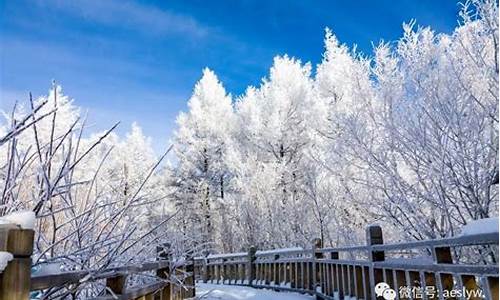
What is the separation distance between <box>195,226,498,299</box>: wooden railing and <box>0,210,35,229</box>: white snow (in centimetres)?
216

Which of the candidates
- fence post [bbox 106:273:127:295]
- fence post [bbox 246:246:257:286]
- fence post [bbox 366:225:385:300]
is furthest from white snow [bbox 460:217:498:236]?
fence post [bbox 246:246:257:286]

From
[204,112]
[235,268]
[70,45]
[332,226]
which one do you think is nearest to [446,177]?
[70,45]

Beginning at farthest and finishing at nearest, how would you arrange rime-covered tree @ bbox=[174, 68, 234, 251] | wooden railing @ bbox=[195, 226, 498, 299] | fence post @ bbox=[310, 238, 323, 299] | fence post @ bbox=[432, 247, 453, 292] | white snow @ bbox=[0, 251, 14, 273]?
rime-covered tree @ bbox=[174, 68, 234, 251]
fence post @ bbox=[310, 238, 323, 299]
fence post @ bbox=[432, 247, 453, 292]
wooden railing @ bbox=[195, 226, 498, 299]
white snow @ bbox=[0, 251, 14, 273]

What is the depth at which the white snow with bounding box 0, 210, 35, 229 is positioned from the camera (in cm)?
139

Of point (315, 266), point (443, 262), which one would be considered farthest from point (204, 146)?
point (443, 262)

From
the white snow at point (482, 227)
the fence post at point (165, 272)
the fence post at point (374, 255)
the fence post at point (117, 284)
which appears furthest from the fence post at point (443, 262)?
the fence post at point (165, 272)

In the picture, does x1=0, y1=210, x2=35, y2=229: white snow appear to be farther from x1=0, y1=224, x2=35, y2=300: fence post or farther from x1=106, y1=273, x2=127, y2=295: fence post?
x1=106, y1=273, x2=127, y2=295: fence post

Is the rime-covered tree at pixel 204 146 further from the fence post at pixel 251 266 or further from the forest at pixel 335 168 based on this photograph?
the fence post at pixel 251 266

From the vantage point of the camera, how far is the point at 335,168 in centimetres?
690

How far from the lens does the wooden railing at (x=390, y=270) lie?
8.13ft

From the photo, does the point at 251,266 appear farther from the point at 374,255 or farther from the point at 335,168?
the point at 374,255

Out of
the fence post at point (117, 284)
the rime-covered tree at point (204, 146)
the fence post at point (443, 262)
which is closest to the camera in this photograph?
the fence post at point (117, 284)

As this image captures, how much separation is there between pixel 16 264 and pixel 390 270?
3.25m

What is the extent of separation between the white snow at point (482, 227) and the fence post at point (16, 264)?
7.14 feet
